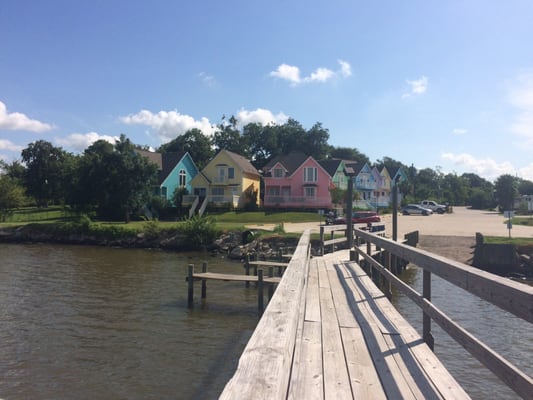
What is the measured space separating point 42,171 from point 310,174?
51.5m

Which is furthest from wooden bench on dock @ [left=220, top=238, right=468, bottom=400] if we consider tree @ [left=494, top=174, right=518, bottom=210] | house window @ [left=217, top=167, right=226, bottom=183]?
A: tree @ [left=494, top=174, right=518, bottom=210]

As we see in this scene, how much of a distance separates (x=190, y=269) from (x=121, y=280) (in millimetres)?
5977

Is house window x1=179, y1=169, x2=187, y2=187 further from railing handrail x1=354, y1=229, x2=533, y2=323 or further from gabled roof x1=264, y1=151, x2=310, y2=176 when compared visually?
railing handrail x1=354, y1=229, x2=533, y2=323

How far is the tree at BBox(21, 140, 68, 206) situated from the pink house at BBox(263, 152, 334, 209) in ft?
137

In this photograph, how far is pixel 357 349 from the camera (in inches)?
180

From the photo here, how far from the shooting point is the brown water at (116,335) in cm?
780

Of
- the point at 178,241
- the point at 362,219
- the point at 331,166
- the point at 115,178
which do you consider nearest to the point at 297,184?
the point at 331,166

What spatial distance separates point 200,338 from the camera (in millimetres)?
10344

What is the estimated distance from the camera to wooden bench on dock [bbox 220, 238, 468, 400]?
2.08 metres

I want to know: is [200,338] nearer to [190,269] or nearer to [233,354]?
[233,354]

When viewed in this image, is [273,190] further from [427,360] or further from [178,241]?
[427,360]

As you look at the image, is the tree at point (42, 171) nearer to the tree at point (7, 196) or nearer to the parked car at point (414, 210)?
the tree at point (7, 196)

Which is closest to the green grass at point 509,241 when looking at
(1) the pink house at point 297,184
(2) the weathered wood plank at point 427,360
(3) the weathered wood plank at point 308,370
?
(2) the weathered wood plank at point 427,360

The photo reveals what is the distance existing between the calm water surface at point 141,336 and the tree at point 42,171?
2479 inches
